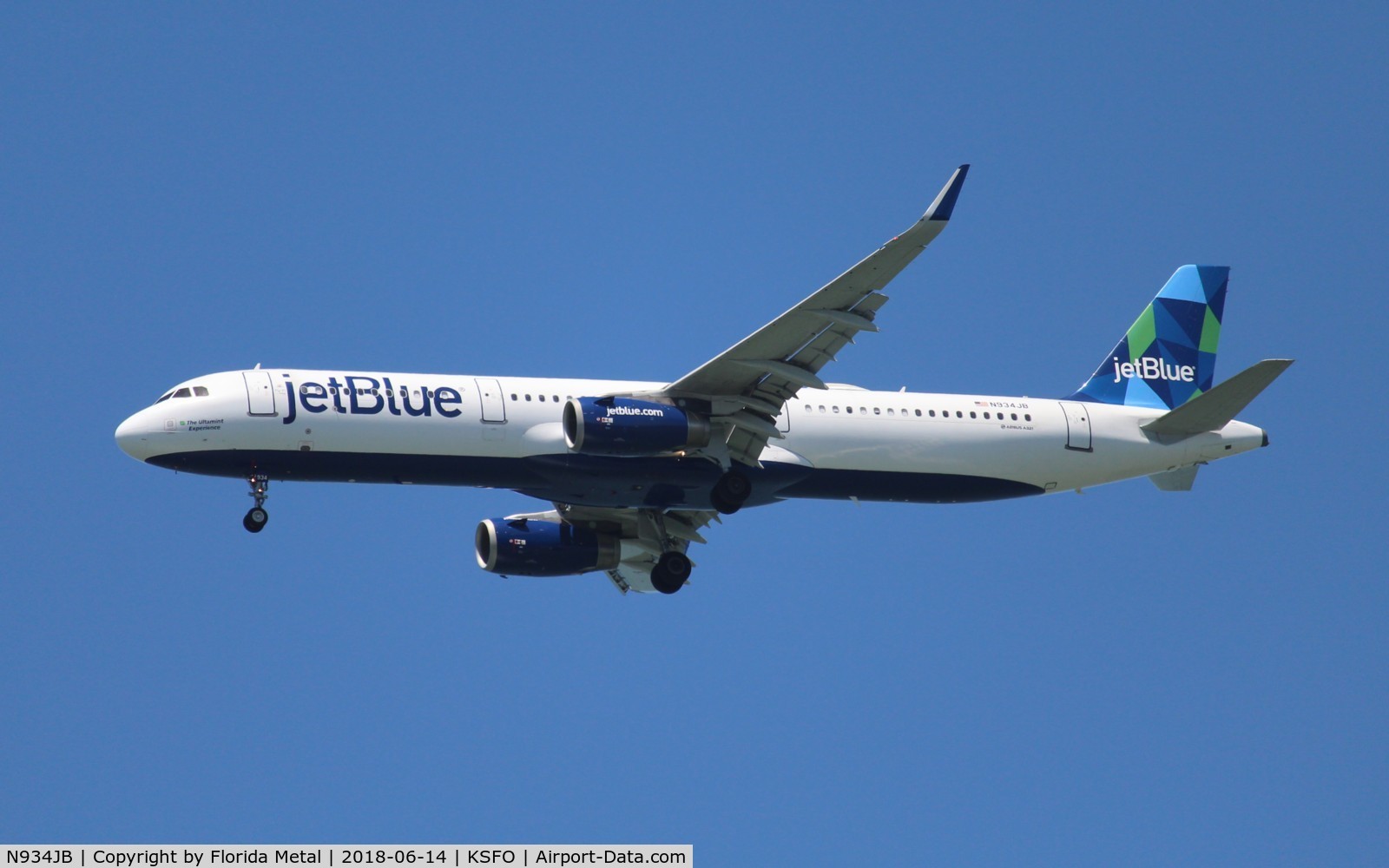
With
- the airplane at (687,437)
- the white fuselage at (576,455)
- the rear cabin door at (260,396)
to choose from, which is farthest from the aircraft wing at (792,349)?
the rear cabin door at (260,396)

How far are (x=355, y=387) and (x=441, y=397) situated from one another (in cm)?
195

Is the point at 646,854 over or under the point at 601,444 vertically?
under

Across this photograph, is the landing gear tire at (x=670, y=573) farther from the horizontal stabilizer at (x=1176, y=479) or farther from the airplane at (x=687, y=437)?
the horizontal stabilizer at (x=1176, y=479)

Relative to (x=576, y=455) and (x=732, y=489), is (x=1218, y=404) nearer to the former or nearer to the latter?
(x=732, y=489)

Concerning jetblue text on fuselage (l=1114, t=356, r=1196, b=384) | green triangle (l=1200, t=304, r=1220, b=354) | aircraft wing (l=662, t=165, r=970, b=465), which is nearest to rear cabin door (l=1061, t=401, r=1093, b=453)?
jetblue text on fuselage (l=1114, t=356, r=1196, b=384)

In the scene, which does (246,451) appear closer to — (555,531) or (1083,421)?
(555,531)

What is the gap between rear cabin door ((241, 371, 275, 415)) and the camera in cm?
4259

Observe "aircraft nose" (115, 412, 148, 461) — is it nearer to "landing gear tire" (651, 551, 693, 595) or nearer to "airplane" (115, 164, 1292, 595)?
"airplane" (115, 164, 1292, 595)

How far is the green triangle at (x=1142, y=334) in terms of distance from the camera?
5178cm

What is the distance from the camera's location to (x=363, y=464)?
141 feet

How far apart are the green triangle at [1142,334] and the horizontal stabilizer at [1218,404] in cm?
292

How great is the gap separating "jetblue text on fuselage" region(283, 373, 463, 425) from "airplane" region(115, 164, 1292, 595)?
0.15 ft

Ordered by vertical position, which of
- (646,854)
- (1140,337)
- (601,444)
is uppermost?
(1140,337)

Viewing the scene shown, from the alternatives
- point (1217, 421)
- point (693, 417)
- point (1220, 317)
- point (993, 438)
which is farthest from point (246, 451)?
point (1220, 317)
